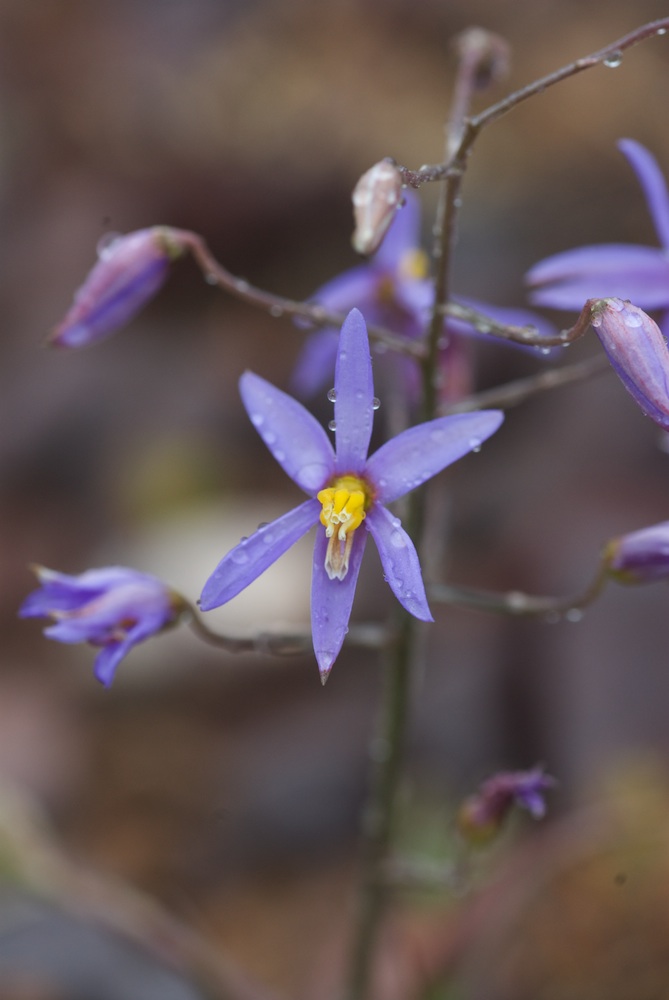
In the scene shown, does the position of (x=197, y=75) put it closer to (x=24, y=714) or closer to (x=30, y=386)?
(x=30, y=386)

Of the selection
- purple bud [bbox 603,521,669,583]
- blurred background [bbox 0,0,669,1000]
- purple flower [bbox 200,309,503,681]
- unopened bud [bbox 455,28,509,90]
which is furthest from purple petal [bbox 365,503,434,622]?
blurred background [bbox 0,0,669,1000]

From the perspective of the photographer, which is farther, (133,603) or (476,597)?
(476,597)

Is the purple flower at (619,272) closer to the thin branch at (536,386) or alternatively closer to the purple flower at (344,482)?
the thin branch at (536,386)

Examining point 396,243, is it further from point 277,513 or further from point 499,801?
point 277,513

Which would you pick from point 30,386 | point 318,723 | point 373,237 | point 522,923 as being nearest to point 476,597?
point 373,237

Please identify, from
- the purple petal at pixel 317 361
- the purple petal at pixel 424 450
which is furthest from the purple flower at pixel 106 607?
the purple petal at pixel 317 361

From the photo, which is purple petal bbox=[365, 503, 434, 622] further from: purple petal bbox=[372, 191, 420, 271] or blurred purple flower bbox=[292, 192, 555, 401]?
purple petal bbox=[372, 191, 420, 271]
